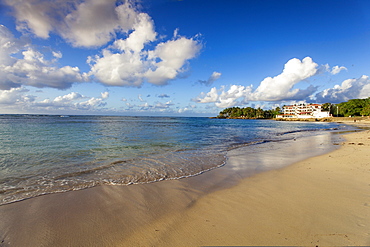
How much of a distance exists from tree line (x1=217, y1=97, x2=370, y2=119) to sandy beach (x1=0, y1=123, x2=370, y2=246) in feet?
406

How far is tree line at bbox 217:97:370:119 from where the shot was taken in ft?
331

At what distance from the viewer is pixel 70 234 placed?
3.17 meters

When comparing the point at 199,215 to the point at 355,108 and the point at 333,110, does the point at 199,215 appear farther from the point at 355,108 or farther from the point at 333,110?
the point at 333,110

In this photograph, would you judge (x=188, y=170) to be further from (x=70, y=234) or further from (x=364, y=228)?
(x=364, y=228)

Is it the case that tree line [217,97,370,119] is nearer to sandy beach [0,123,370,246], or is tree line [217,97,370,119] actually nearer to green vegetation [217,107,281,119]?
green vegetation [217,107,281,119]

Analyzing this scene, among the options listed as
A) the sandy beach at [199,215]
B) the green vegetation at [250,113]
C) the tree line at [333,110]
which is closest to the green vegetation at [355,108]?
the tree line at [333,110]

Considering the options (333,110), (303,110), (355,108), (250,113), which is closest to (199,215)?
(355,108)

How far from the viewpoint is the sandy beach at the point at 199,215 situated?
3.01m

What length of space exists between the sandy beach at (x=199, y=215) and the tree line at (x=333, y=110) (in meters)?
124

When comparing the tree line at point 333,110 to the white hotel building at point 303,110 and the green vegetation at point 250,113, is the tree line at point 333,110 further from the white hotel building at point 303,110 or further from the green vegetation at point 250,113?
the white hotel building at point 303,110

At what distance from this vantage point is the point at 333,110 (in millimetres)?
122688

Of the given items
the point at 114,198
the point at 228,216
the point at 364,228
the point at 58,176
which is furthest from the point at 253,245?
the point at 58,176

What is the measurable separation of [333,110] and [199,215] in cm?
15796

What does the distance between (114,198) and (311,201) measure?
5039 millimetres
